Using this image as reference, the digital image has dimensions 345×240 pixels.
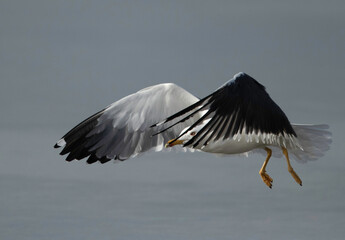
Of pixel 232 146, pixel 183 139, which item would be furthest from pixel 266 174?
pixel 183 139

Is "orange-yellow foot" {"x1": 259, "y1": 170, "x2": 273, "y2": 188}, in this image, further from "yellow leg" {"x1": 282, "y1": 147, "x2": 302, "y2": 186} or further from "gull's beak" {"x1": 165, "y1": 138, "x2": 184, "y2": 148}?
"gull's beak" {"x1": 165, "y1": 138, "x2": 184, "y2": 148}

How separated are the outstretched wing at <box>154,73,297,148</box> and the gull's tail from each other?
115 cm

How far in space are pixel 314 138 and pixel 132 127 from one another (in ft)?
7.35

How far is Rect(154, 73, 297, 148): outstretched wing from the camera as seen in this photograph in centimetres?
778

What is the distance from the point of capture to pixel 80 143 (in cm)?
977

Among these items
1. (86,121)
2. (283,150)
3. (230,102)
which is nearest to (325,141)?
(283,150)

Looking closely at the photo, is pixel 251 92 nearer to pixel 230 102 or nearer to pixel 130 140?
pixel 230 102

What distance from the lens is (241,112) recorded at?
25.9 feet

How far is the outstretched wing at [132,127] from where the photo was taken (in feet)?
31.4

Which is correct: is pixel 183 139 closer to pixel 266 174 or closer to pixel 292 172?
pixel 266 174

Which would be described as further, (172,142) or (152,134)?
(152,134)

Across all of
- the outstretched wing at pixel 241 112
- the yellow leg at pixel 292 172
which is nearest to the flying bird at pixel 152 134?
the yellow leg at pixel 292 172

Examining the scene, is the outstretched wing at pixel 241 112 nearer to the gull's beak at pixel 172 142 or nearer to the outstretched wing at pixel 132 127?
the gull's beak at pixel 172 142

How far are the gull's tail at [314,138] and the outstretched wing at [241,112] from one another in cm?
115
